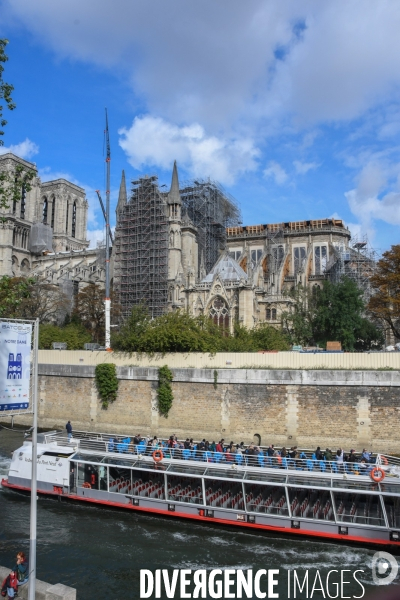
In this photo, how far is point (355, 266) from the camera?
188ft

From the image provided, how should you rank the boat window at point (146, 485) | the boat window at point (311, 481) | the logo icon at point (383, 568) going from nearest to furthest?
the logo icon at point (383, 568) < the boat window at point (311, 481) < the boat window at point (146, 485)

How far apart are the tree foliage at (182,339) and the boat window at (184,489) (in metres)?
11.8

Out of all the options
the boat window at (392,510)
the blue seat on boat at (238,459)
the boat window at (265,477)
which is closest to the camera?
the boat window at (392,510)

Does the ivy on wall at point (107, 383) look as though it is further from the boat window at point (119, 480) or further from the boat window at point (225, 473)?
the boat window at point (225, 473)

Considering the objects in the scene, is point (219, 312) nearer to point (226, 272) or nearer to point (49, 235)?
point (226, 272)

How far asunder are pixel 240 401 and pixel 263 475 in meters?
9.66

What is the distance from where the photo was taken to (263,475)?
712 inches

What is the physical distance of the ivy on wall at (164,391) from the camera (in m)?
29.2

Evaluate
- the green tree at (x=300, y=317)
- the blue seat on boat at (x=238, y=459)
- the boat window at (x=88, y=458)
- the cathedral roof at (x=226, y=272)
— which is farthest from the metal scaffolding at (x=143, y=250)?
the blue seat on boat at (x=238, y=459)

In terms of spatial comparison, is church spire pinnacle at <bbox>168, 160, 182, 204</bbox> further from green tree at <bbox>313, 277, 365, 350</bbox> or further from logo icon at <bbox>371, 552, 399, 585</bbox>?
logo icon at <bbox>371, 552, 399, 585</bbox>

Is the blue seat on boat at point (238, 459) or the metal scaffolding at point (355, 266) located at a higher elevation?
the metal scaffolding at point (355, 266)

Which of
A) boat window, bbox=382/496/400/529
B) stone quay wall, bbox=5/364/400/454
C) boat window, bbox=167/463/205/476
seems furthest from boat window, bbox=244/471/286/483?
stone quay wall, bbox=5/364/400/454

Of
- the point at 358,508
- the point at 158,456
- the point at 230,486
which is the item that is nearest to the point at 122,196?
the point at 158,456

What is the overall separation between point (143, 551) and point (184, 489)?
3.54 meters
